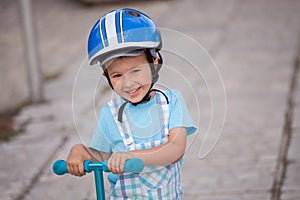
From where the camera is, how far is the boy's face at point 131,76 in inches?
107

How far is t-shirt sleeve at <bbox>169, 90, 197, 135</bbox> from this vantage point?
2803 millimetres

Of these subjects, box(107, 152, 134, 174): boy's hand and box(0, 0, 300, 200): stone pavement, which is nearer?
box(107, 152, 134, 174): boy's hand

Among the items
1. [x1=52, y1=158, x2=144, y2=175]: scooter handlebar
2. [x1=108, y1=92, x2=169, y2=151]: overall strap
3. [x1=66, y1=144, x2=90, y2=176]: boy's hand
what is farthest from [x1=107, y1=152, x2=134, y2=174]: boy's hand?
[x1=108, y1=92, x2=169, y2=151]: overall strap

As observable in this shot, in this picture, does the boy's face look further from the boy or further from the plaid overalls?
the plaid overalls

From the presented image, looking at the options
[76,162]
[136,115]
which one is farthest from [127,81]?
[76,162]

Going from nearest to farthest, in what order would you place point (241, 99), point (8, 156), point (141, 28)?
point (141, 28), point (8, 156), point (241, 99)

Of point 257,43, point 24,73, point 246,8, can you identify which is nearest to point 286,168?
point 257,43

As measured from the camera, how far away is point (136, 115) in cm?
280

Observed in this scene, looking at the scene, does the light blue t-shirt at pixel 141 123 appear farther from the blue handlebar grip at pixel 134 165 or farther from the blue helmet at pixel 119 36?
the blue handlebar grip at pixel 134 165

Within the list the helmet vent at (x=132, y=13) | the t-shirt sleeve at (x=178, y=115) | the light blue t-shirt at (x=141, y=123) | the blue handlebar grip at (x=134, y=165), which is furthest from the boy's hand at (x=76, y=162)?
the helmet vent at (x=132, y=13)

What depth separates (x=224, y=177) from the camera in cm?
453

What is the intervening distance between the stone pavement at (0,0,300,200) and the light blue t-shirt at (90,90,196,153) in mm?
121

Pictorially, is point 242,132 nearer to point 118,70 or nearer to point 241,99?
point 241,99

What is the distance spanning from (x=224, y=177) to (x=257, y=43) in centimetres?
338
